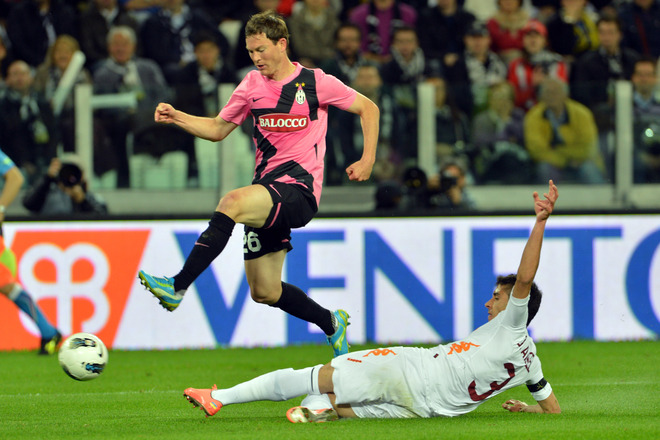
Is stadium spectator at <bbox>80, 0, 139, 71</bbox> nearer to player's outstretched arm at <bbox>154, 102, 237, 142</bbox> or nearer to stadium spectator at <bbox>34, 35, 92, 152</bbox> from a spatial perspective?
stadium spectator at <bbox>34, 35, 92, 152</bbox>

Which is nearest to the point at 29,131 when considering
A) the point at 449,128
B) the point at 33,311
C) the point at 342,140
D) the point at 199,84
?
the point at 199,84

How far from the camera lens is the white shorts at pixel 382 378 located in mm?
5910

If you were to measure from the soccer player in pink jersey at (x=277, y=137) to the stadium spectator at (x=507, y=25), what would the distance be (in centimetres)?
679

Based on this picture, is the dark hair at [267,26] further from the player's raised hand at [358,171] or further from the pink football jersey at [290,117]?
the player's raised hand at [358,171]

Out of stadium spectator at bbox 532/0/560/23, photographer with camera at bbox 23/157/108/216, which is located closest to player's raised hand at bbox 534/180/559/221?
photographer with camera at bbox 23/157/108/216

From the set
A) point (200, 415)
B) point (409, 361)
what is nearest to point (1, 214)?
point (200, 415)

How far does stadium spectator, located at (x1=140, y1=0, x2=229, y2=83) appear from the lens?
13.1m

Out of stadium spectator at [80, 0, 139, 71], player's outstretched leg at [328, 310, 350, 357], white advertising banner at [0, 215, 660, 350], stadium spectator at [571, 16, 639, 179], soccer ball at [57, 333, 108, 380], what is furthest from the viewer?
stadium spectator at [80, 0, 139, 71]

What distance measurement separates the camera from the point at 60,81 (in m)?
12.0

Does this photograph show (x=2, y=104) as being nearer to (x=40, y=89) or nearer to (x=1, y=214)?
(x=40, y=89)

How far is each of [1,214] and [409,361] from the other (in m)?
4.79

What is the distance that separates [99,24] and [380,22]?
10.9ft

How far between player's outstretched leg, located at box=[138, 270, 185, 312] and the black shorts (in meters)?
0.83

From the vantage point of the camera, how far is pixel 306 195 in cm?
693
